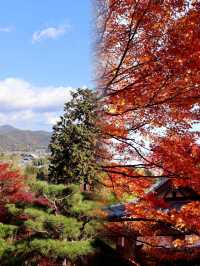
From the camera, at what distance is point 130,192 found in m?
8.16

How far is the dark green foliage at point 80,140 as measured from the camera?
23.7 ft

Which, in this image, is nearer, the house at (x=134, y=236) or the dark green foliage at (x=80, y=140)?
the dark green foliage at (x=80, y=140)

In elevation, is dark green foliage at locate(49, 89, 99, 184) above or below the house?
above

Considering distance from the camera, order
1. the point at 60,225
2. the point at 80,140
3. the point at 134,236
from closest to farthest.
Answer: the point at 80,140, the point at 60,225, the point at 134,236

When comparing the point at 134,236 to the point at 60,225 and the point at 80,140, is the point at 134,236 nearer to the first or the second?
the point at 60,225

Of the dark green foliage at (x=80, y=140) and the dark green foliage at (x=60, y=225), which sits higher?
the dark green foliage at (x=80, y=140)

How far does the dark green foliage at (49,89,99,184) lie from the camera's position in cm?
723

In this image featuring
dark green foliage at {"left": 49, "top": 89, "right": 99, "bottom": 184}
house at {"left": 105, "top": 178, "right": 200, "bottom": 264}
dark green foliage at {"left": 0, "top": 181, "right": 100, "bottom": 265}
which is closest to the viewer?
dark green foliage at {"left": 49, "top": 89, "right": 99, "bottom": 184}

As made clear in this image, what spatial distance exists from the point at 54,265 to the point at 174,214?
3085 mm

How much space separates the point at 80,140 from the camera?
8234 mm

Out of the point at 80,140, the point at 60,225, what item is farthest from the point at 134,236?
the point at 80,140

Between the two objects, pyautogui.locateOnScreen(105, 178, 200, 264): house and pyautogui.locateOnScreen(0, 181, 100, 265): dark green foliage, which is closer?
pyautogui.locateOnScreen(0, 181, 100, 265): dark green foliage

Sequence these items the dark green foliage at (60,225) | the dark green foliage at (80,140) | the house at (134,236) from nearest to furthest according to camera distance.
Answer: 1. the dark green foliage at (80,140)
2. the dark green foliage at (60,225)
3. the house at (134,236)

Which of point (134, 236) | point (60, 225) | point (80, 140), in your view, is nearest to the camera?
point (80, 140)
